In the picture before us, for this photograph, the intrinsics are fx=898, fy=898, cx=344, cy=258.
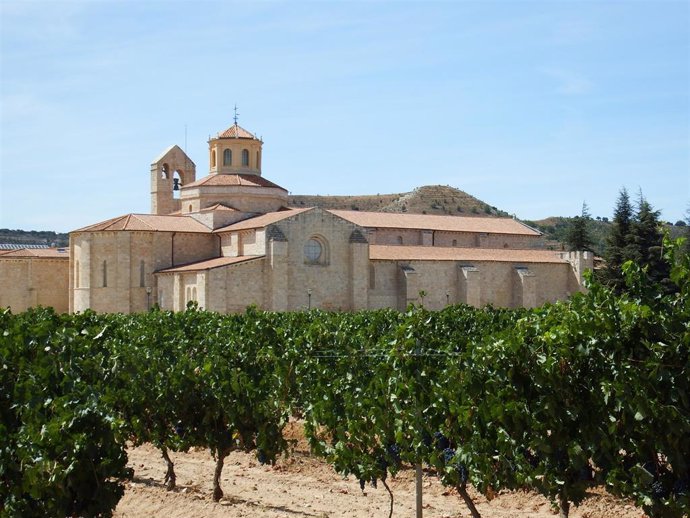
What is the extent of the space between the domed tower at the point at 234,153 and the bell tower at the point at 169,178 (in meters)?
1.56

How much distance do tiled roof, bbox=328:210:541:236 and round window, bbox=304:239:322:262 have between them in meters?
6.63

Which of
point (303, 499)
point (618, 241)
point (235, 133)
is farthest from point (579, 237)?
point (303, 499)

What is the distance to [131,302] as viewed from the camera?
137ft

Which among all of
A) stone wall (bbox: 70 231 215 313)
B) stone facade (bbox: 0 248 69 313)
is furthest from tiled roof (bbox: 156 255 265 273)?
stone facade (bbox: 0 248 69 313)

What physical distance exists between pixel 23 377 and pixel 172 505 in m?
3.68

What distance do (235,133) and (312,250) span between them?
10280 mm

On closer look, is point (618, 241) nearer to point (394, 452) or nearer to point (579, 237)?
point (579, 237)

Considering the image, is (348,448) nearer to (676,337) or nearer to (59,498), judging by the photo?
(59,498)

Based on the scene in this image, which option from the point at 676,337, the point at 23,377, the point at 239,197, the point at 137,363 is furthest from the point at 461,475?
the point at 239,197

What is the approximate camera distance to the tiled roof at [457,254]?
46156mm

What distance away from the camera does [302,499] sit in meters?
13.4

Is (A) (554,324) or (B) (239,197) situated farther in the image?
(B) (239,197)

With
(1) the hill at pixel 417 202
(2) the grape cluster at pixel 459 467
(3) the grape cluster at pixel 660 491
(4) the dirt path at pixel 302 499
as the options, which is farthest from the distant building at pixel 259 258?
(1) the hill at pixel 417 202

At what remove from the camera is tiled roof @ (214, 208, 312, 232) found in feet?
136
